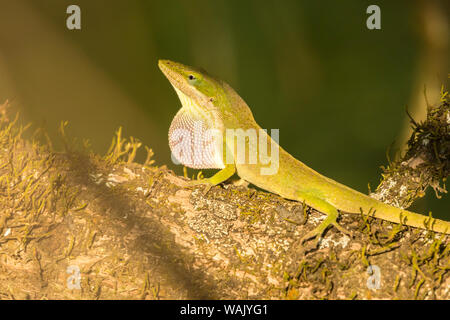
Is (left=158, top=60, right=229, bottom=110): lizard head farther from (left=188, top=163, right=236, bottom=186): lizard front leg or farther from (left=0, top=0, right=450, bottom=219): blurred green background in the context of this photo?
(left=0, top=0, right=450, bottom=219): blurred green background

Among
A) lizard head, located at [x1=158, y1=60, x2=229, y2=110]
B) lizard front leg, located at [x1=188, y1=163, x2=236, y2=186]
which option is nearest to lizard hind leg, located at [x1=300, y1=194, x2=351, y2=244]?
lizard front leg, located at [x1=188, y1=163, x2=236, y2=186]

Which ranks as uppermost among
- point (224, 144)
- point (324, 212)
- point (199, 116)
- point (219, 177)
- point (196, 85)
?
point (196, 85)

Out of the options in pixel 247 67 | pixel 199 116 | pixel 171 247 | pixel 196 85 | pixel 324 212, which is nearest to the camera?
pixel 171 247

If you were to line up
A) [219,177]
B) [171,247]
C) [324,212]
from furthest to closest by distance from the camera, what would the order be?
[219,177], [324,212], [171,247]

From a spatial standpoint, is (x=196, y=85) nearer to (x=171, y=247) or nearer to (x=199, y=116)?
(x=199, y=116)

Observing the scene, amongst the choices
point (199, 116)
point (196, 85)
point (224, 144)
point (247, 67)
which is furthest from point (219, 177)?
point (247, 67)
